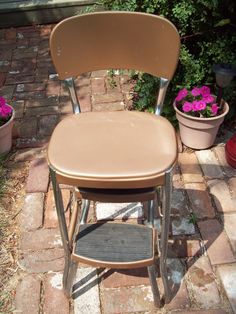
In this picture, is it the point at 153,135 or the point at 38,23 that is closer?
the point at 153,135

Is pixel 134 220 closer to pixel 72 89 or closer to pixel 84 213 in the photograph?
pixel 84 213

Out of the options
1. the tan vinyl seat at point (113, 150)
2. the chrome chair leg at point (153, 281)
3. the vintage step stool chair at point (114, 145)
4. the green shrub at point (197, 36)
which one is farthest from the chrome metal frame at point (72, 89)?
the green shrub at point (197, 36)

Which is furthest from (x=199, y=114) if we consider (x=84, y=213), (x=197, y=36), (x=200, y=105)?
(x=84, y=213)

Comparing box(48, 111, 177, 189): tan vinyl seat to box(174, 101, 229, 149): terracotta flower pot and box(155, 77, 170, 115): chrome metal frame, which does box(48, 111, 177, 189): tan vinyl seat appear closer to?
box(155, 77, 170, 115): chrome metal frame

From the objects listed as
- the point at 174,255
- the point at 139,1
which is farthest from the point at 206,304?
the point at 139,1

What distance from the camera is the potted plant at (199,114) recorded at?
254 centimetres

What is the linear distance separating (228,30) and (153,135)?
1446 millimetres

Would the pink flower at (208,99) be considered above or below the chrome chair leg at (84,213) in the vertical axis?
above

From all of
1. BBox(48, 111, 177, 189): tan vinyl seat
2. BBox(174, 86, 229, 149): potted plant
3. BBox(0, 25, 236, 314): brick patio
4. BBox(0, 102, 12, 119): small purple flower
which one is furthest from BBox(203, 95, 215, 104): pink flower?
BBox(0, 102, 12, 119): small purple flower

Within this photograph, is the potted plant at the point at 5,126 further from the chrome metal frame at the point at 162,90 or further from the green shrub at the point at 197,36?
the chrome metal frame at the point at 162,90

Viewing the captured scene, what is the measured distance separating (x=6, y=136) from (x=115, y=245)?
1.36 m

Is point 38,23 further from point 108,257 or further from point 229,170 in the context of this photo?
point 108,257

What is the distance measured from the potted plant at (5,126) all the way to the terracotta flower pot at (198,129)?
118cm

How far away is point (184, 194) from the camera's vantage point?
2.42m
